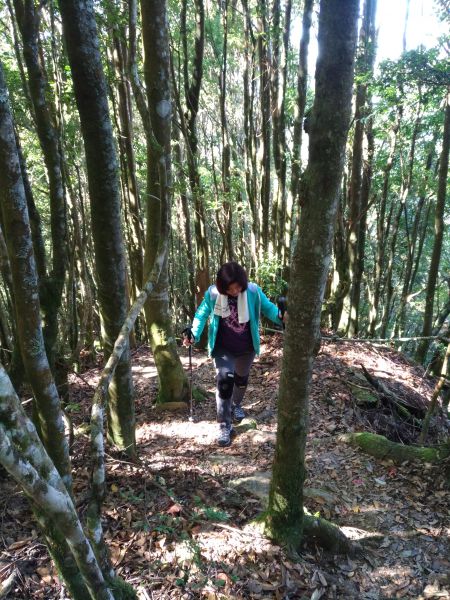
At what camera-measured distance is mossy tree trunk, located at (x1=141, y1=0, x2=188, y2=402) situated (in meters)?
3.67

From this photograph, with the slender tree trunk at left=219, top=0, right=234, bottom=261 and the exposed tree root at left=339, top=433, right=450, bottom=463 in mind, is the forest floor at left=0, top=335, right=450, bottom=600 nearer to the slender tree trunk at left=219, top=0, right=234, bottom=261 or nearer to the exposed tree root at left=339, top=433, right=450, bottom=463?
the exposed tree root at left=339, top=433, right=450, bottom=463

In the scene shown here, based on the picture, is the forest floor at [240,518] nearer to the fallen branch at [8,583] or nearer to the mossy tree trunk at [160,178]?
the fallen branch at [8,583]

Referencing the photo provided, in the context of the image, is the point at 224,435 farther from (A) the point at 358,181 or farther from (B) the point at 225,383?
(A) the point at 358,181

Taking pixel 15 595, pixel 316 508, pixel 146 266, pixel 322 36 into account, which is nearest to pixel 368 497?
pixel 316 508

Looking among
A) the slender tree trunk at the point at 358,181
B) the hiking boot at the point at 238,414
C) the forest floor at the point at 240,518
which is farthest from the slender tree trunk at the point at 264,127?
the forest floor at the point at 240,518

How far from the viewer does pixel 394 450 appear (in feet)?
15.8

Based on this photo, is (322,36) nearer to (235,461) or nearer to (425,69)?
(235,461)

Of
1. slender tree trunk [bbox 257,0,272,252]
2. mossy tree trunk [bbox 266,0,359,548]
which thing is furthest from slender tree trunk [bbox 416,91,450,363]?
mossy tree trunk [bbox 266,0,359,548]

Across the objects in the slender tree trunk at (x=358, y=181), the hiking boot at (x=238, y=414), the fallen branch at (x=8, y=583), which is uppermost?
the slender tree trunk at (x=358, y=181)

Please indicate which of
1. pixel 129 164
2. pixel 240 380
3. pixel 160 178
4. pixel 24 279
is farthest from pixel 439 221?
pixel 24 279

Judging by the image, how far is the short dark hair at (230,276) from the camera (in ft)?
14.7

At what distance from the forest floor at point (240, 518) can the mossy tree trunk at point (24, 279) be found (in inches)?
37.5

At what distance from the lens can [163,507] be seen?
3.37 meters

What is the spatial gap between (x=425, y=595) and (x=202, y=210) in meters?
7.72
